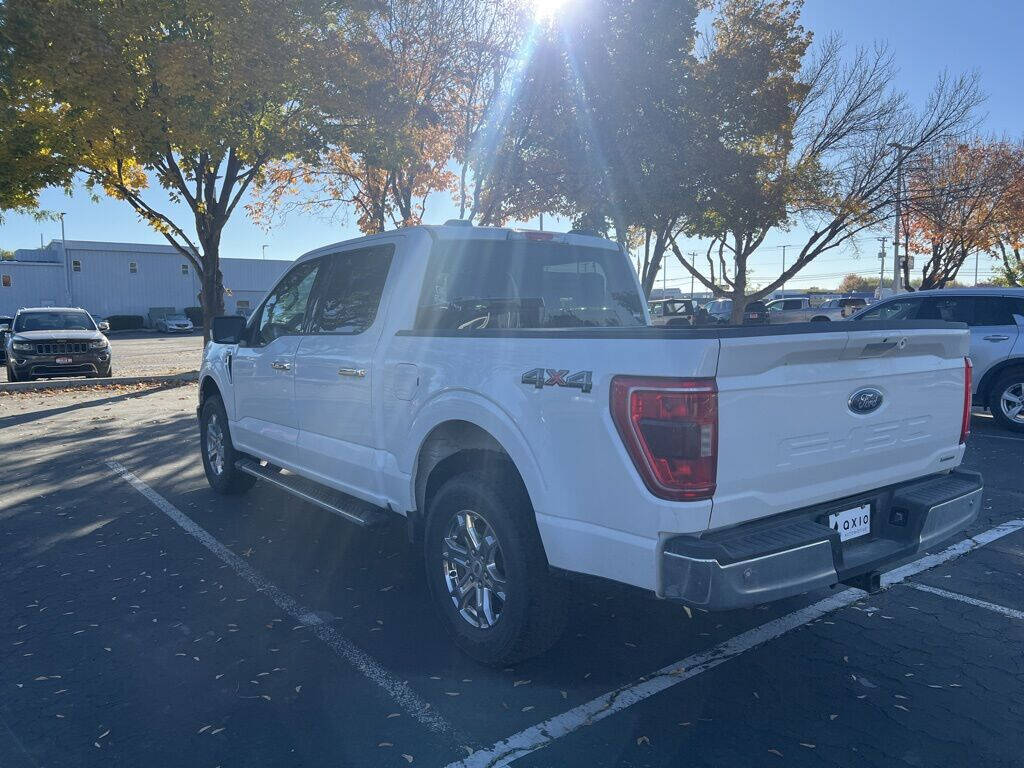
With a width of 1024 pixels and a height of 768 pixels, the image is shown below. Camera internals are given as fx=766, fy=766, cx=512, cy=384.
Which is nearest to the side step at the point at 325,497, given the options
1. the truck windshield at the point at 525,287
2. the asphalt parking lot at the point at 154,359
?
the truck windshield at the point at 525,287

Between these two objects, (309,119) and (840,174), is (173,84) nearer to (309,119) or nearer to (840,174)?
(309,119)

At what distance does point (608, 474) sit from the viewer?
9.39 ft

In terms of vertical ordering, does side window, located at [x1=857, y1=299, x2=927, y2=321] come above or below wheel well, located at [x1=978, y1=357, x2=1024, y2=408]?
above

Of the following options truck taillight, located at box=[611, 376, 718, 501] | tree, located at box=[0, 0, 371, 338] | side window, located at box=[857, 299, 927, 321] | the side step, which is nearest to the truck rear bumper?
truck taillight, located at box=[611, 376, 718, 501]

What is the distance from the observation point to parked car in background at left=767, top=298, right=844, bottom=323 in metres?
29.6

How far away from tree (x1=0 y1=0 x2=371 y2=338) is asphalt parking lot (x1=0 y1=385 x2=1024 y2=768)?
7.24 meters

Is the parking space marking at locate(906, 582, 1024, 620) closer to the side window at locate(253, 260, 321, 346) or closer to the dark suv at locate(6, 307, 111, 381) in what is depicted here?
the side window at locate(253, 260, 321, 346)

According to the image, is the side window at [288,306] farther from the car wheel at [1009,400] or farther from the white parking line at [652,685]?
the car wheel at [1009,400]

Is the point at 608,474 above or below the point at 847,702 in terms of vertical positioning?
above

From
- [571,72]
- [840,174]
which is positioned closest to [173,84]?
[571,72]

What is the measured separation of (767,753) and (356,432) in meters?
2.77

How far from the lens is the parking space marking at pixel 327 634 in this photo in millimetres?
3215

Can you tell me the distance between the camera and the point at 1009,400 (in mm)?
9891

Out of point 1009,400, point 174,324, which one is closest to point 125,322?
point 174,324
